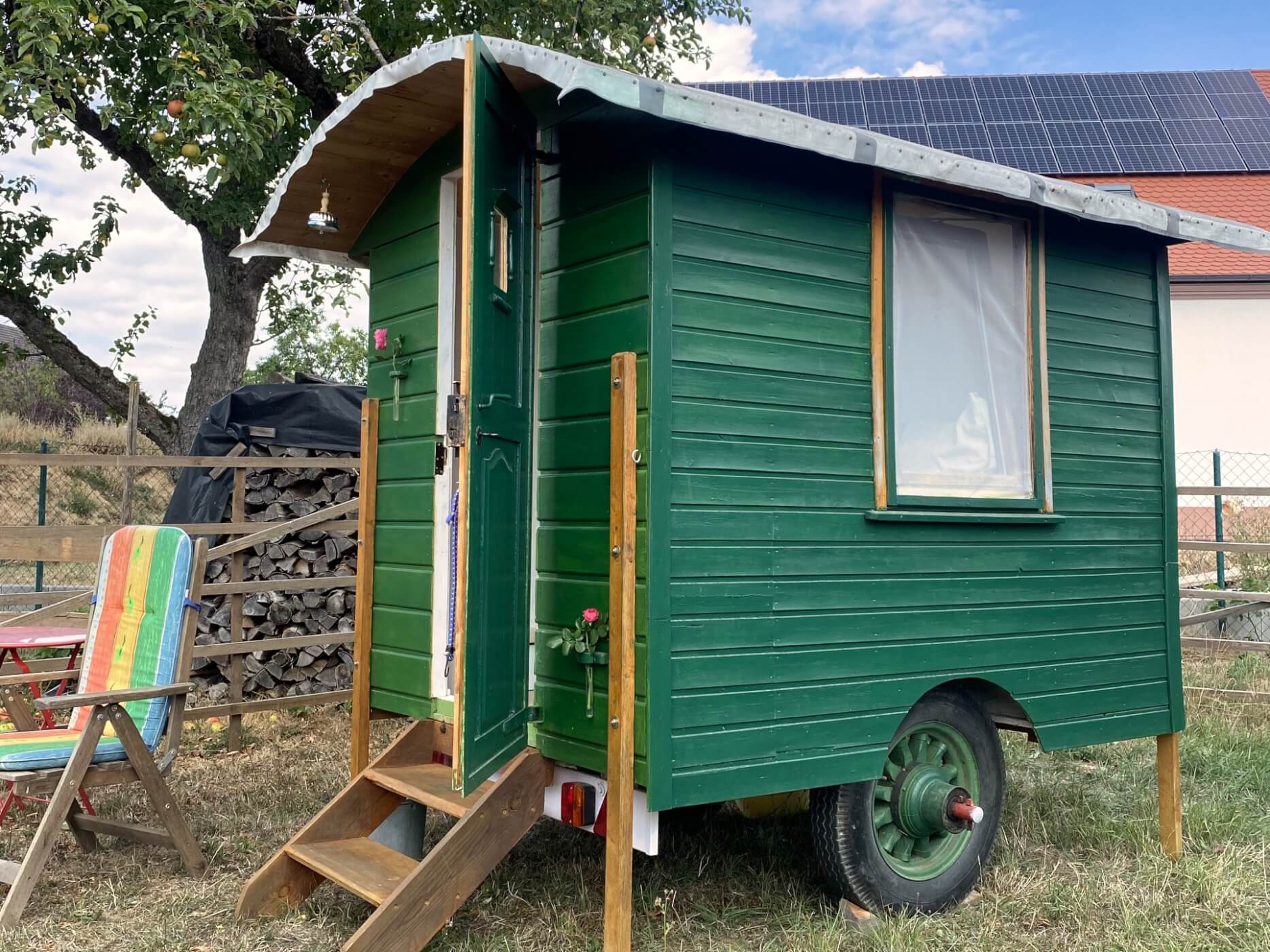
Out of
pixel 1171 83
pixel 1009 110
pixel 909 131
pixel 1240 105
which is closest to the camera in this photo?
pixel 909 131

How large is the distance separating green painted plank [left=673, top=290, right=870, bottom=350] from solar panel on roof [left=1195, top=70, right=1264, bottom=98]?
1942 cm

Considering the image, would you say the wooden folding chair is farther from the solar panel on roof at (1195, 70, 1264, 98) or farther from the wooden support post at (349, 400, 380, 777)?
the solar panel on roof at (1195, 70, 1264, 98)

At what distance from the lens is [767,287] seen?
12.2 feet

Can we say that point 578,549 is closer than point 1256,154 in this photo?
Yes

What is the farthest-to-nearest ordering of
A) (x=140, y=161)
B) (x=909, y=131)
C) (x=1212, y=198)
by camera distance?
(x=1212, y=198), (x=909, y=131), (x=140, y=161)

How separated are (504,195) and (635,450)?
92 centimetres

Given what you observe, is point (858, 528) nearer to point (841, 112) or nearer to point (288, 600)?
point (288, 600)

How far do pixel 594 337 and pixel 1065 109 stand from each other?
1783 cm

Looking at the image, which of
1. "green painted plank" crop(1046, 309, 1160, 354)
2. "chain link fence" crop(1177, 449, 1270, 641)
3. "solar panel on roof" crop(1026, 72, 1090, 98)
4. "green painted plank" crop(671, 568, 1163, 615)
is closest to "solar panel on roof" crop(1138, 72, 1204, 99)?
"solar panel on roof" crop(1026, 72, 1090, 98)

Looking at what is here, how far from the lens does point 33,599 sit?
20.8ft

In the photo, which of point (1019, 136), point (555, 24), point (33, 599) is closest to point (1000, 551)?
point (33, 599)

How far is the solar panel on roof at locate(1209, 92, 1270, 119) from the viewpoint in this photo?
62.5 feet

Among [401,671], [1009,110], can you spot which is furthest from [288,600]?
[1009,110]

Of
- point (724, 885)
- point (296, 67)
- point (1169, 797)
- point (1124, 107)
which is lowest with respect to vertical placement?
point (724, 885)
